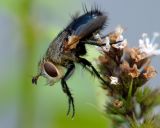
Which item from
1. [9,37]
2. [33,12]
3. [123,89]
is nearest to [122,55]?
[123,89]

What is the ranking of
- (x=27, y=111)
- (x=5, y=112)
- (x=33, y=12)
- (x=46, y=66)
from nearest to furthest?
(x=46, y=66), (x=27, y=111), (x=33, y=12), (x=5, y=112)

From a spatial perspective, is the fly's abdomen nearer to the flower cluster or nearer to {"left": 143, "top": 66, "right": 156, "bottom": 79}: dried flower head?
the flower cluster

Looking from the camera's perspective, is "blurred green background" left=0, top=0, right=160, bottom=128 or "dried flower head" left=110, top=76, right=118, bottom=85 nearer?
"dried flower head" left=110, top=76, right=118, bottom=85

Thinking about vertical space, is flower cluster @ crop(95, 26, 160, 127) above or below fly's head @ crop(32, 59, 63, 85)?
below

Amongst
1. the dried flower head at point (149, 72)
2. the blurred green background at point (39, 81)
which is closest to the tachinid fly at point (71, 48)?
the blurred green background at point (39, 81)

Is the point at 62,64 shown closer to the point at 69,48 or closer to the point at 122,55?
the point at 69,48

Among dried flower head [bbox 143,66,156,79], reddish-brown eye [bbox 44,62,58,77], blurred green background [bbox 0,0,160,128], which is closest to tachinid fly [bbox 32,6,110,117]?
reddish-brown eye [bbox 44,62,58,77]

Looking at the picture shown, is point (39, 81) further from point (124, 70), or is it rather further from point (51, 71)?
point (124, 70)

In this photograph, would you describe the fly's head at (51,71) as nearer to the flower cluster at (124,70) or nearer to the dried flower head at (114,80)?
the flower cluster at (124,70)
